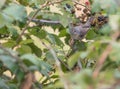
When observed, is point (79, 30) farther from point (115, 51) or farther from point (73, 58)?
point (115, 51)

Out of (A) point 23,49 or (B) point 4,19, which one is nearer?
(B) point 4,19

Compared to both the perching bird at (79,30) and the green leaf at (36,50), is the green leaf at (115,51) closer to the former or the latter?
the green leaf at (36,50)

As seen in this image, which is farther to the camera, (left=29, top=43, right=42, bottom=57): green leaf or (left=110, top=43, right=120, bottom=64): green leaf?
(left=29, top=43, right=42, bottom=57): green leaf


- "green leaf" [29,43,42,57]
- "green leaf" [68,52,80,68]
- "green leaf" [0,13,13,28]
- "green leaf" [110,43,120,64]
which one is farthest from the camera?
"green leaf" [29,43,42,57]

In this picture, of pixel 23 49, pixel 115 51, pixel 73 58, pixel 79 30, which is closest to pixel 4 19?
pixel 23 49

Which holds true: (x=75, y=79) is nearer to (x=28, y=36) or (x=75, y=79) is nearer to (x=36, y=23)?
(x=28, y=36)

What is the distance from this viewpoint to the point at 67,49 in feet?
4.67

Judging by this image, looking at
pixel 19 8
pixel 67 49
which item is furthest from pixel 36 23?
pixel 19 8

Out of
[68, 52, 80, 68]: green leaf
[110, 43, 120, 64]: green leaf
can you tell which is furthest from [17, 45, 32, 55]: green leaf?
[110, 43, 120, 64]: green leaf

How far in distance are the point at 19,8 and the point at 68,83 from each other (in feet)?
1.28

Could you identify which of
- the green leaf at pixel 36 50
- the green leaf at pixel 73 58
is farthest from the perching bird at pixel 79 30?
the green leaf at pixel 73 58

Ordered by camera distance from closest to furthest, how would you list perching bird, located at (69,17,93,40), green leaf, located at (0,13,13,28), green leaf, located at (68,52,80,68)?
green leaf, located at (68,52,80,68) → green leaf, located at (0,13,13,28) → perching bird, located at (69,17,93,40)

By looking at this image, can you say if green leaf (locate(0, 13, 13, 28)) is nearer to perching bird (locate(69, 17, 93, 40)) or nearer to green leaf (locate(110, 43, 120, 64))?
green leaf (locate(110, 43, 120, 64))

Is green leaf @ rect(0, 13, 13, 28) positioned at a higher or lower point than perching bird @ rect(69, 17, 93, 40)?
lower
